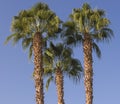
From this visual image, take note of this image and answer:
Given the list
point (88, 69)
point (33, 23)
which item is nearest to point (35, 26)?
point (33, 23)

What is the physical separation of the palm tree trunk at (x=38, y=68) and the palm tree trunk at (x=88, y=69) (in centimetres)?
410

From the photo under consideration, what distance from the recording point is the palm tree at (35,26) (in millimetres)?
45594

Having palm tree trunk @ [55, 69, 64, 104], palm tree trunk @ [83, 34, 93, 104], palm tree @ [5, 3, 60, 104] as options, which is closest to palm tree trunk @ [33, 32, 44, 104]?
palm tree @ [5, 3, 60, 104]

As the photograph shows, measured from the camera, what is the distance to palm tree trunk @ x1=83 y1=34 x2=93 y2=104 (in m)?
44.9

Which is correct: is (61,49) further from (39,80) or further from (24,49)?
(39,80)

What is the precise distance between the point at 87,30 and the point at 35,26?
15.8ft

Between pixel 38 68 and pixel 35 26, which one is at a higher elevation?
pixel 35 26

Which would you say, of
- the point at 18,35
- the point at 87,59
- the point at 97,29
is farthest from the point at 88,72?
the point at 18,35

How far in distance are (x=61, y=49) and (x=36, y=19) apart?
232 inches

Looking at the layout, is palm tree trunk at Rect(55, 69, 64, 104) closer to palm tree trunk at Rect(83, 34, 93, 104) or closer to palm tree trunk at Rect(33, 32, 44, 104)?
palm tree trunk at Rect(83, 34, 93, 104)

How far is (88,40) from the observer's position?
152 feet

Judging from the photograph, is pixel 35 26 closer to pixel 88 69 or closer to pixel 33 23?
pixel 33 23

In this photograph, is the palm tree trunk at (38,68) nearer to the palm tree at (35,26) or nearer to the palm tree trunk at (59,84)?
the palm tree at (35,26)

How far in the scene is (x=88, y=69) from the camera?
45594 mm
